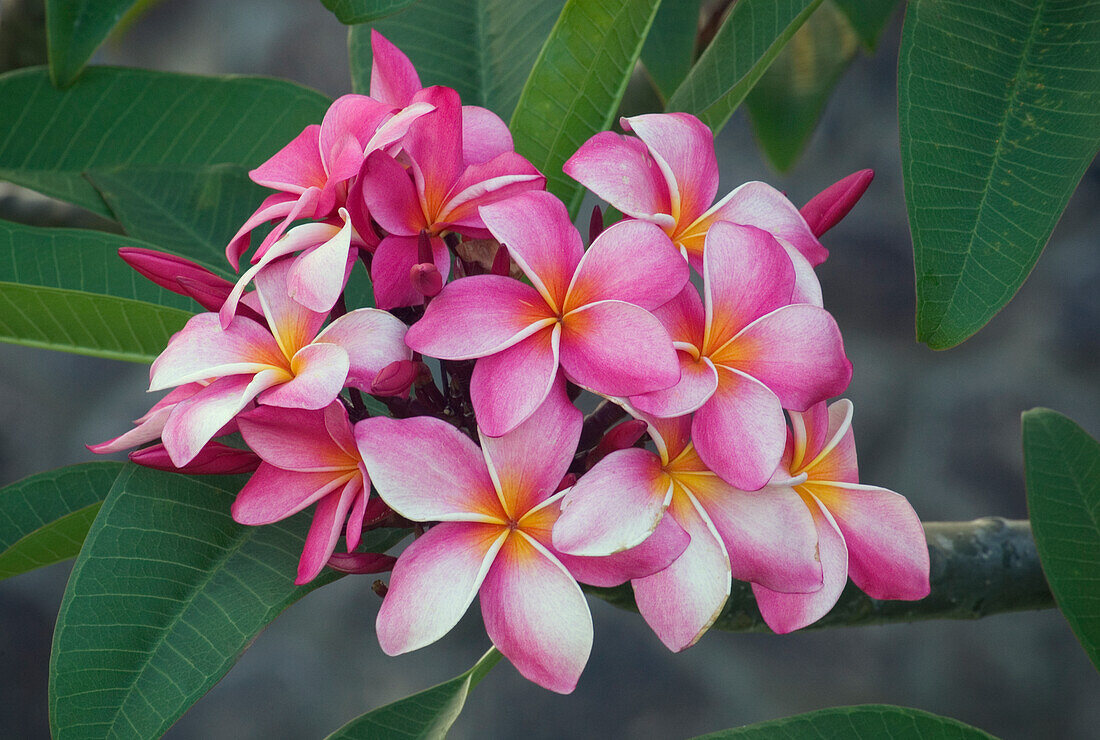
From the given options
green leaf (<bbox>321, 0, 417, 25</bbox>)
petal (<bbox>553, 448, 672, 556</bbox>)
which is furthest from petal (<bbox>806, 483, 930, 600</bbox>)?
green leaf (<bbox>321, 0, 417, 25</bbox>)

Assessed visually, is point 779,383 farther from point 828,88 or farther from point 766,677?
point 766,677

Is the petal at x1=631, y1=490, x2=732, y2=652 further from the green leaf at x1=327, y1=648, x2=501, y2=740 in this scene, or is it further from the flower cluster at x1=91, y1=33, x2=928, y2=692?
the green leaf at x1=327, y1=648, x2=501, y2=740

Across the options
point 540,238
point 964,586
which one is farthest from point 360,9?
point 964,586

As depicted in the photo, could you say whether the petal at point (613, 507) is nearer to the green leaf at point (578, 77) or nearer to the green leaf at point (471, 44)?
the green leaf at point (578, 77)

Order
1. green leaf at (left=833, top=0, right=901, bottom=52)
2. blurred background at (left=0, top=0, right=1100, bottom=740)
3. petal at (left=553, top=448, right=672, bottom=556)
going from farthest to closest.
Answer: blurred background at (left=0, top=0, right=1100, bottom=740) < green leaf at (left=833, top=0, right=901, bottom=52) < petal at (left=553, top=448, right=672, bottom=556)

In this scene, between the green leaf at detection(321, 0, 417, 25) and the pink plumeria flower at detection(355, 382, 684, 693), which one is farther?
the green leaf at detection(321, 0, 417, 25)

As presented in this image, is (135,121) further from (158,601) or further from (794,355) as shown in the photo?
(794,355)

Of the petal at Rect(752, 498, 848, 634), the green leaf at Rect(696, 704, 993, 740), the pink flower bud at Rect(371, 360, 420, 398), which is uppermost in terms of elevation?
the pink flower bud at Rect(371, 360, 420, 398)
